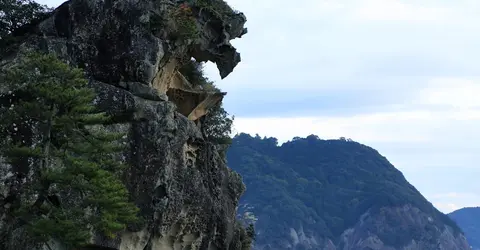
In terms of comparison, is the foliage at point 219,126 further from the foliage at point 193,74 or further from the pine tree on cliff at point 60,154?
the pine tree on cliff at point 60,154

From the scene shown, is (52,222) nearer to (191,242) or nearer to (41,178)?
(41,178)

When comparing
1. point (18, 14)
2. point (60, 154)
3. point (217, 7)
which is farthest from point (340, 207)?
point (60, 154)

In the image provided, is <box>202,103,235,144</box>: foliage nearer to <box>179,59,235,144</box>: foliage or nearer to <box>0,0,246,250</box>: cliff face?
<box>179,59,235,144</box>: foliage

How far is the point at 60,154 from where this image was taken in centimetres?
1791

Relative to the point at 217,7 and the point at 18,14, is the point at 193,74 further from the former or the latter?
the point at 18,14

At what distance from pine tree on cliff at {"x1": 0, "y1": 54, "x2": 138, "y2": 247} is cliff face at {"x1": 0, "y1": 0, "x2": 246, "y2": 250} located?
1.79 m

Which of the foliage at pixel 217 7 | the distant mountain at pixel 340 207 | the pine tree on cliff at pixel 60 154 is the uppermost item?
the distant mountain at pixel 340 207

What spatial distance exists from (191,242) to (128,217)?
8.61 m

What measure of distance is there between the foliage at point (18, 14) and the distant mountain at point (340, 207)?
12129cm

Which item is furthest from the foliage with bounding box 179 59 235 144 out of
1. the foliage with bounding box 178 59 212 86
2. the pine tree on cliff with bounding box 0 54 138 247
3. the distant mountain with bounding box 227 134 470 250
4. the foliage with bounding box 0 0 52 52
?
the distant mountain with bounding box 227 134 470 250

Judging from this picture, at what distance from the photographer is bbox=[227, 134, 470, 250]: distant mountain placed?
158125 millimetres

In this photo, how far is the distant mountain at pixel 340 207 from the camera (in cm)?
15812

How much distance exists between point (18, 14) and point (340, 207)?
157 m

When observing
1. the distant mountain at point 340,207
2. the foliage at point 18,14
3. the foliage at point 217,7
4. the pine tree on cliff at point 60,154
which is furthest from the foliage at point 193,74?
the distant mountain at point 340,207
